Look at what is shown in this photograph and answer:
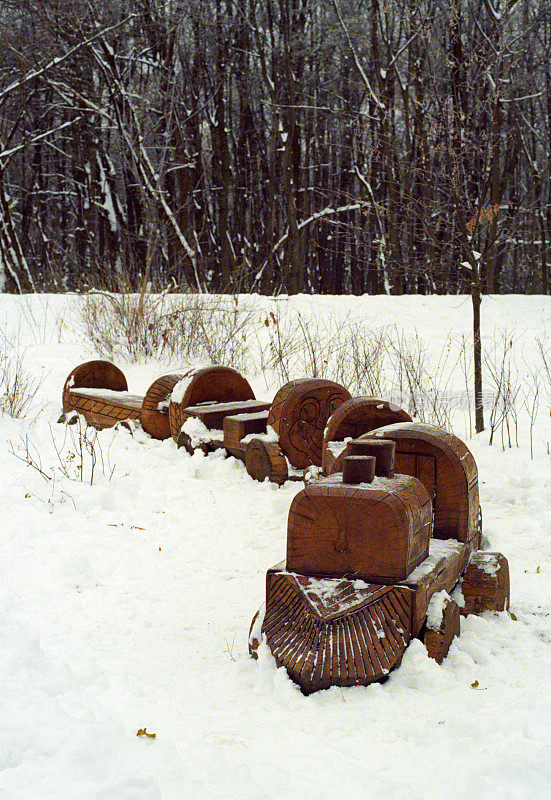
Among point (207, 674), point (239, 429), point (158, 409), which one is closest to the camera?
point (207, 674)

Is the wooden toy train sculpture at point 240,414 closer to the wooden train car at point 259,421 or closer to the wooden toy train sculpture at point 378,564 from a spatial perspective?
the wooden train car at point 259,421

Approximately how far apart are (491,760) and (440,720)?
249 mm

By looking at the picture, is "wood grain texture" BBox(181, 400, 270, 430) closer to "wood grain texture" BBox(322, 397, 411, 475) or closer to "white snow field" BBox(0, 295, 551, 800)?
"white snow field" BBox(0, 295, 551, 800)

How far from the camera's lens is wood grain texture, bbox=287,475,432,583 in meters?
2.37

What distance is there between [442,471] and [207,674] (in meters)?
1.26

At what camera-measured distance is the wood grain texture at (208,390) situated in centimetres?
554

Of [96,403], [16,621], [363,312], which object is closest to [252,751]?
[16,621]

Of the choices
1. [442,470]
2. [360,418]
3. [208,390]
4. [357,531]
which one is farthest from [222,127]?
[357,531]

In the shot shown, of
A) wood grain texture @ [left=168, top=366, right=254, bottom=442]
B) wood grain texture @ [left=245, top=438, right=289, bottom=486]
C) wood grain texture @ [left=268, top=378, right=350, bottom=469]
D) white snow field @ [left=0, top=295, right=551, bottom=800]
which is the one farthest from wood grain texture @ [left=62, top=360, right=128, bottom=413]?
wood grain texture @ [left=268, top=378, right=350, bottom=469]

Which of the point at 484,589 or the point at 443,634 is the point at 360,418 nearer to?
the point at 484,589

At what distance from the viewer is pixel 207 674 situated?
2391mm

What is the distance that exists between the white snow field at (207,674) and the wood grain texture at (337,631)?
0.06 m

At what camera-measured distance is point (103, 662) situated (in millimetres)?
2406

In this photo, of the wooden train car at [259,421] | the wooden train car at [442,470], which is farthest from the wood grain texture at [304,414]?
the wooden train car at [442,470]
